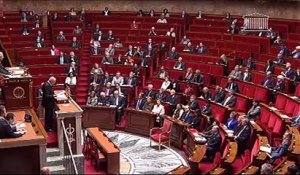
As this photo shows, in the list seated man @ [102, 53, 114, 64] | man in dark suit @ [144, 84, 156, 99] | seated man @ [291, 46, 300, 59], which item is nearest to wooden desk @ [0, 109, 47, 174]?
man in dark suit @ [144, 84, 156, 99]

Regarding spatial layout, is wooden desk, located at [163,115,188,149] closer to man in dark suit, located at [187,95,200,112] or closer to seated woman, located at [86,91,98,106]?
man in dark suit, located at [187,95,200,112]

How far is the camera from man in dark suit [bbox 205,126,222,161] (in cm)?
758

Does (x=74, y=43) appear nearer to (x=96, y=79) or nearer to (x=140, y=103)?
(x=96, y=79)

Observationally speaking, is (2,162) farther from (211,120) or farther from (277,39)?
(277,39)

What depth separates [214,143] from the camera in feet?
24.9

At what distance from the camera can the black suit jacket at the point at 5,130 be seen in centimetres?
585

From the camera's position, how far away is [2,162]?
5.93 metres

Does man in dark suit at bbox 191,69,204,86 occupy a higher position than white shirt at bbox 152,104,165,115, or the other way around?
man in dark suit at bbox 191,69,204,86

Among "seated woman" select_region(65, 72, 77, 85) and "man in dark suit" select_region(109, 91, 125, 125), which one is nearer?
"man in dark suit" select_region(109, 91, 125, 125)

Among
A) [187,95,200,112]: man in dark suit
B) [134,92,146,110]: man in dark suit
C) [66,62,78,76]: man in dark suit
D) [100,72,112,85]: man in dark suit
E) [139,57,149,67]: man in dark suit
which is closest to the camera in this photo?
[187,95,200,112]: man in dark suit

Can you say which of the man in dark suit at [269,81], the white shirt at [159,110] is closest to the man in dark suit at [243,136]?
the man in dark suit at [269,81]

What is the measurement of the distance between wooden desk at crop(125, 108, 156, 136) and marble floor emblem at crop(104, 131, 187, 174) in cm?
20

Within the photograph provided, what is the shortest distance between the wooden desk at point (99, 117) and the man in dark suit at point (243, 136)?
119 inches

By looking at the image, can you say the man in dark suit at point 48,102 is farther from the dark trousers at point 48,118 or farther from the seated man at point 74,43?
the seated man at point 74,43
